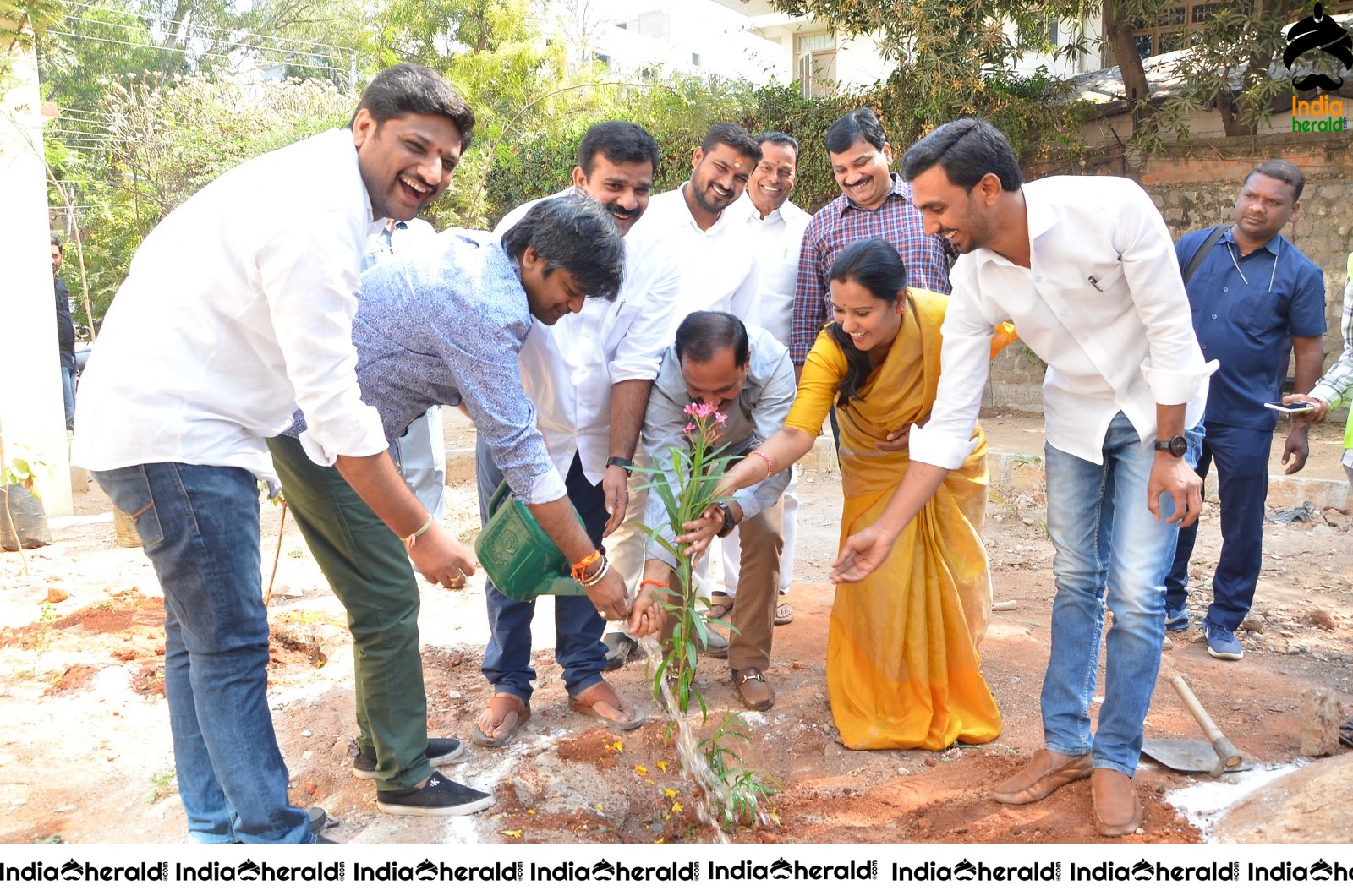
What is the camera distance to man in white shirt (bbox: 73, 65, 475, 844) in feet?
6.86

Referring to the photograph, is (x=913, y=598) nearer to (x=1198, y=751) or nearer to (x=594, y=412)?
(x=1198, y=751)

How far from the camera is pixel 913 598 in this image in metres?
3.41

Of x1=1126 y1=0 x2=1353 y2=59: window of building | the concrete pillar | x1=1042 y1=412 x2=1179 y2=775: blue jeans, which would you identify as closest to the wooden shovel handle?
x1=1042 y1=412 x2=1179 y2=775: blue jeans

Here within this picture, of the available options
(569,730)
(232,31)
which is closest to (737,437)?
(569,730)

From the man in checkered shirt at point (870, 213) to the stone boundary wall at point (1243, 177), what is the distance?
252 inches

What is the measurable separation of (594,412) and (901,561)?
1.12 meters

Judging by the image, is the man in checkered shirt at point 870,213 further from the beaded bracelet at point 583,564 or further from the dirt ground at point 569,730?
the beaded bracelet at point 583,564

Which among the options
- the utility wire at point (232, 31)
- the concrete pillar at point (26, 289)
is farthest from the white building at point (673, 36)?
the concrete pillar at point (26, 289)

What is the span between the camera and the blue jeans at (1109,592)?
107 inches

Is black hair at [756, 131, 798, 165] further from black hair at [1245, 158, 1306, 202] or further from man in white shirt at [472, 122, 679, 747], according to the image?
black hair at [1245, 158, 1306, 202]

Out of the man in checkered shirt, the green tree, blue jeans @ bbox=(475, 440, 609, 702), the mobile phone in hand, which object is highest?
the green tree

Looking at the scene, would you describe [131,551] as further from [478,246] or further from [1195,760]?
[1195,760]

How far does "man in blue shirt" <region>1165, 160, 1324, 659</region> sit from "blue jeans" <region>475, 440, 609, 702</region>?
2.54 m

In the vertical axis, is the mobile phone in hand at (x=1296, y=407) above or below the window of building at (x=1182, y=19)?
below
